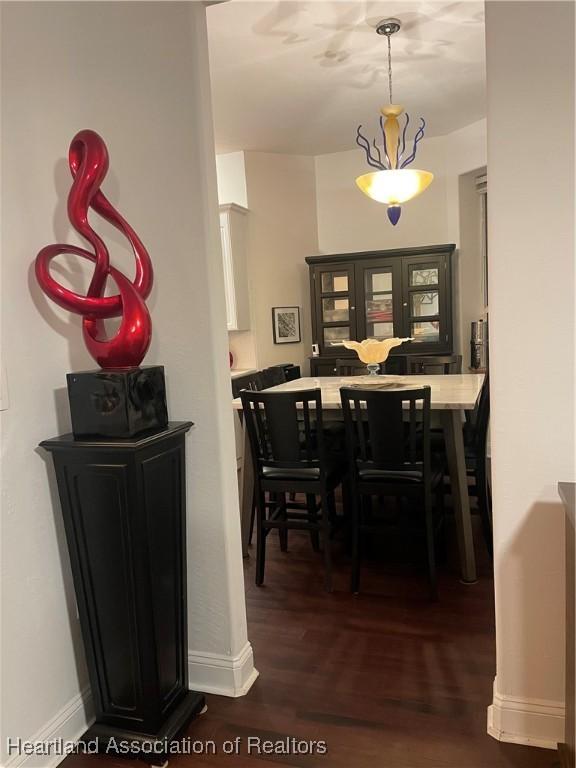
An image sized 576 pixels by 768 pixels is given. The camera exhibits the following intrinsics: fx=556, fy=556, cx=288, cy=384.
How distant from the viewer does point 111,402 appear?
170 centimetres

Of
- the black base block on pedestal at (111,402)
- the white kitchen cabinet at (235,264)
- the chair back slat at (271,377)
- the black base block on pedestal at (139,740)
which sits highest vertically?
the white kitchen cabinet at (235,264)

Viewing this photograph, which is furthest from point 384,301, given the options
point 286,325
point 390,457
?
point 390,457

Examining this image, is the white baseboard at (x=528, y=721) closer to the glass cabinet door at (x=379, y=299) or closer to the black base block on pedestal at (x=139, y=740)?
the black base block on pedestal at (x=139, y=740)

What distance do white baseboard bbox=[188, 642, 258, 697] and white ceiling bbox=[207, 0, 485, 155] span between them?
9.63 feet

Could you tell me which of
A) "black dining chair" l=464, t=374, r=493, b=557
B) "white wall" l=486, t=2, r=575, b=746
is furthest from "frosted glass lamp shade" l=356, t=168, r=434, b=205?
"white wall" l=486, t=2, r=575, b=746

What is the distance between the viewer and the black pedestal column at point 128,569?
1.67m

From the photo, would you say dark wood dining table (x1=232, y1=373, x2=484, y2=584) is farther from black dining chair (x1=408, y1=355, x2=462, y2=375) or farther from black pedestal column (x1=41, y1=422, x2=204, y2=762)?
black pedestal column (x1=41, y1=422, x2=204, y2=762)

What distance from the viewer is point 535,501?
1670mm

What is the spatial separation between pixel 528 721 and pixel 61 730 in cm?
148

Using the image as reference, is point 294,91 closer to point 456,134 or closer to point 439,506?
point 456,134

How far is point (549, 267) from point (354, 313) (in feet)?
12.6

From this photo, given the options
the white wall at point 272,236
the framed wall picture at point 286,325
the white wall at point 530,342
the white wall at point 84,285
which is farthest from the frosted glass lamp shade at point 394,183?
the framed wall picture at point 286,325

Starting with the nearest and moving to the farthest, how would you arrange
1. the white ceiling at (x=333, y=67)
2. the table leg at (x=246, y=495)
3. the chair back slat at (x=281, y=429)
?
the chair back slat at (x=281, y=429), the white ceiling at (x=333, y=67), the table leg at (x=246, y=495)

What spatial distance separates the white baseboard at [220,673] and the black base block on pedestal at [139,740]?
191mm
